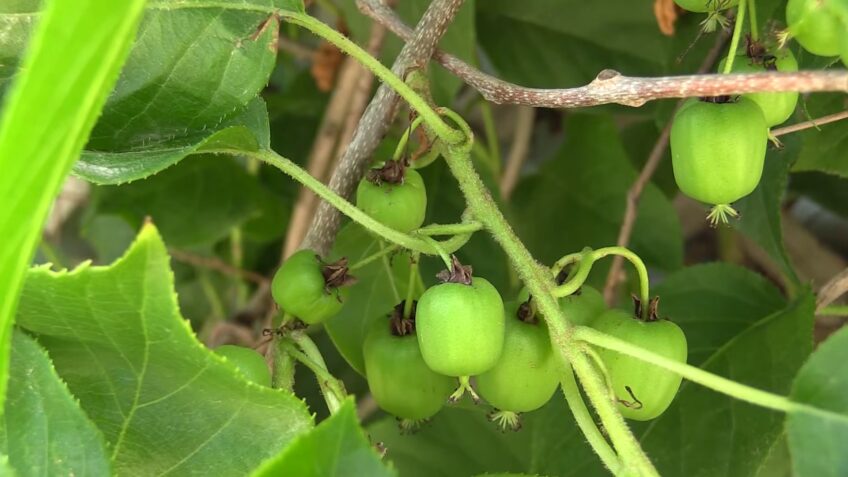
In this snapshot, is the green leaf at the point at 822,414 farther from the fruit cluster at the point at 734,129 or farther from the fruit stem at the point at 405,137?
the fruit stem at the point at 405,137

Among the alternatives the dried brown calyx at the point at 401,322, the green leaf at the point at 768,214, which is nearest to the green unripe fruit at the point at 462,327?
the dried brown calyx at the point at 401,322

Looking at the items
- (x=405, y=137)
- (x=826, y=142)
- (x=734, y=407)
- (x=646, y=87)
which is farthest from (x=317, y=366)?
(x=826, y=142)

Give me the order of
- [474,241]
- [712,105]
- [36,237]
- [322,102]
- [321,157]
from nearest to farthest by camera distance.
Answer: [36,237] → [712,105] → [474,241] → [321,157] → [322,102]

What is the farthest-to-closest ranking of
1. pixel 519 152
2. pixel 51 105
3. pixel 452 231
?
pixel 519 152, pixel 452 231, pixel 51 105

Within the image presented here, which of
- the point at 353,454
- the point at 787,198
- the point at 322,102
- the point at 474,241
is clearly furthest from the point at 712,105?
the point at 322,102

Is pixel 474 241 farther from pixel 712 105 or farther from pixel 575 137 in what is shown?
pixel 712 105

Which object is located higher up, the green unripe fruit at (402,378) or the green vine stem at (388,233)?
the green vine stem at (388,233)

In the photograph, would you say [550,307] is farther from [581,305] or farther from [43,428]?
[43,428]
